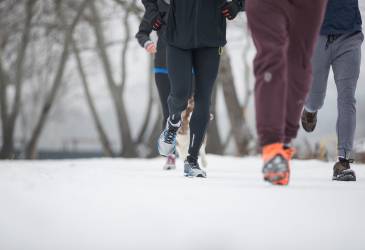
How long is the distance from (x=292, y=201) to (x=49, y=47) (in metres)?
19.9

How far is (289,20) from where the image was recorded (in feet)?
9.33

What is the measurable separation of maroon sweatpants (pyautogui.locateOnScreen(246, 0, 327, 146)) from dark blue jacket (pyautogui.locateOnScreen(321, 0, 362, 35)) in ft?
3.92

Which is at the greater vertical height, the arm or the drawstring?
the arm

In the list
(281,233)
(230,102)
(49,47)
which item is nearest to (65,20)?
(49,47)

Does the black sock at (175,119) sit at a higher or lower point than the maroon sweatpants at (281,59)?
lower

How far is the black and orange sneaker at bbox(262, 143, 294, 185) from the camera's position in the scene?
8.36 ft

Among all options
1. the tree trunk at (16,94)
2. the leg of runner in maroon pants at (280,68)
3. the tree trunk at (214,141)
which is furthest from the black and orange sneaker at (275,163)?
the tree trunk at (16,94)

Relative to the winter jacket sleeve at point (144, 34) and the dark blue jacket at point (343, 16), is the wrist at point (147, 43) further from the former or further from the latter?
the dark blue jacket at point (343, 16)

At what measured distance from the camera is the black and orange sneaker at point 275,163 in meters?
2.55

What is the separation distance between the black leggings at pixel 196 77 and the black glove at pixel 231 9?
0.94ft

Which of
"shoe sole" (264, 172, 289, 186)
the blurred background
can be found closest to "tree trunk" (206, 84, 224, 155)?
the blurred background

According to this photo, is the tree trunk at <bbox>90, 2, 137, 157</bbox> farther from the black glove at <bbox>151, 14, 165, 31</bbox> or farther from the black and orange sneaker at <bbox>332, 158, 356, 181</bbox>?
the black and orange sneaker at <bbox>332, 158, 356, 181</bbox>

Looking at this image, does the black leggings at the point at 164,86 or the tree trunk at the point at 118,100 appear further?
the tree trunk at the point at 118,100

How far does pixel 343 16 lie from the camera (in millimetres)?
4023
